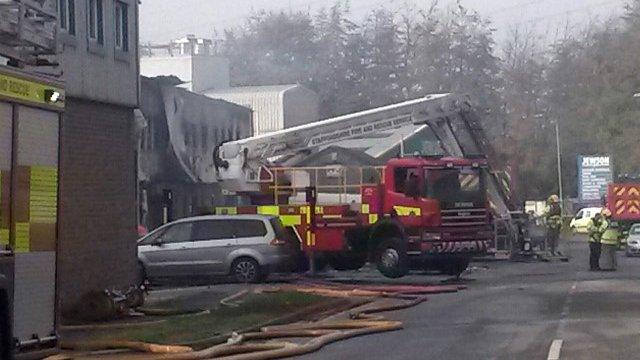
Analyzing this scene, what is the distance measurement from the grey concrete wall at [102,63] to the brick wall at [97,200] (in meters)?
0.21

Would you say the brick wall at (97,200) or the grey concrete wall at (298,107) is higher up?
the grey concrete wall at (298,107)

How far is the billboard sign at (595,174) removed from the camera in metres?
65.5

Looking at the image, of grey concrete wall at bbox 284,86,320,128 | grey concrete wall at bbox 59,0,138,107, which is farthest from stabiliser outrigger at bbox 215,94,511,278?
grey concrete wall at bbox 284,86,320,128

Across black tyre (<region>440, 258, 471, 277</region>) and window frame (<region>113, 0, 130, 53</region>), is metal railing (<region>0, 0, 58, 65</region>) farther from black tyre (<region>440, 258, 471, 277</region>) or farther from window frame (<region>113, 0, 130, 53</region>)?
black tyre (<region>440, 258, 471, 277</region>)

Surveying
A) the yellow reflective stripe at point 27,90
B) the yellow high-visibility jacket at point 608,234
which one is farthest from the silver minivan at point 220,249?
the yellow reflective stripe at point 27,90

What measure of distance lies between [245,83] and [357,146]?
3324 cm

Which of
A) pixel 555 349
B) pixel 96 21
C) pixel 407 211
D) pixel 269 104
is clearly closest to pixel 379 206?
pixel 407 211

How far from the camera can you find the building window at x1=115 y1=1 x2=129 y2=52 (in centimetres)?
2309

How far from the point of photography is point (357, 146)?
2163 inches

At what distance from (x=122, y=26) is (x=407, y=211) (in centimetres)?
875

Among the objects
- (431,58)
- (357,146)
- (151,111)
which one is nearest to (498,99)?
(431,58)

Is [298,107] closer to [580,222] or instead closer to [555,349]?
[580,222]

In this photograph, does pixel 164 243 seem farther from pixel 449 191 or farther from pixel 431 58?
pixel 431 58

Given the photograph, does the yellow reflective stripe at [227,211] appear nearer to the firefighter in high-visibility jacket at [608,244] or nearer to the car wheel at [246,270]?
the car wheel at [246,270]
